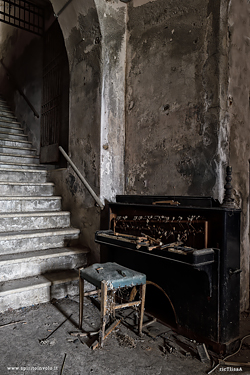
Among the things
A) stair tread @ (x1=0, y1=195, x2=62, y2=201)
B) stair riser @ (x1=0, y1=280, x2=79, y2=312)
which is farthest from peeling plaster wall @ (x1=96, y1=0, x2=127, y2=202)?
stair riser @ (x1=0, y1=280, x2=79, y2=312)

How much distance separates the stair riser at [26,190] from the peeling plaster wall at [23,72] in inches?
71.7

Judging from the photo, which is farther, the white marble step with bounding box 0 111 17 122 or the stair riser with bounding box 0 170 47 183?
the white marble step with bounding box 0 111 17 122

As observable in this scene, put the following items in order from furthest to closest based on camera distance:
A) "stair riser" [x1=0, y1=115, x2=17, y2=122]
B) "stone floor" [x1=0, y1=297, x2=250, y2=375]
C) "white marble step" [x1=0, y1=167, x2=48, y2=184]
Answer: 1. "stair riser" [x1=0, y1=115, x2=17, y2=122]
2. "white marble step" [x1=0, y1=167, x2=48, y2=184]
3. "stone floor" [x1=0, y1=297, x2=250, y2=375]

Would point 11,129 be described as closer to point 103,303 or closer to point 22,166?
point 22,166

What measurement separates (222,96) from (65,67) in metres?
3.27

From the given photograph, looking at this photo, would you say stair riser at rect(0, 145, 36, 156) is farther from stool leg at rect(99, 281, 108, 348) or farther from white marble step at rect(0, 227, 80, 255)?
stool leg at rect(99, 281, 108, 348)

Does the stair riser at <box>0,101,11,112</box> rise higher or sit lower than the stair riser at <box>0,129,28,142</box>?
higher

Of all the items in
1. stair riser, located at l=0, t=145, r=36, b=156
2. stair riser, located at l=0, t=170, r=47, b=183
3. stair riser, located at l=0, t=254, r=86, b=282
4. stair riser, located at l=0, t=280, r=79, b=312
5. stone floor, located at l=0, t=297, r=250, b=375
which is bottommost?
stone floor, located at l=0, t=297, r=250, b=375

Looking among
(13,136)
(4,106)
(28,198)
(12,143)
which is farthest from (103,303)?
(4,106)

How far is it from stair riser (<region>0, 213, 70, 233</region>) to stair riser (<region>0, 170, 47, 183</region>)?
1008 mm

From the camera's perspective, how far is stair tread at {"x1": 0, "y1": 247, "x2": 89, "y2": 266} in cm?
308

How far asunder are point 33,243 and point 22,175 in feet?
4.83

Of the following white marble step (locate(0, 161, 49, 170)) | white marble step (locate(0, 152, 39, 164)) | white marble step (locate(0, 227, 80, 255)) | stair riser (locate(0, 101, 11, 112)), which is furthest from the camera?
stair riser (locate(0, 101, 11, 112))

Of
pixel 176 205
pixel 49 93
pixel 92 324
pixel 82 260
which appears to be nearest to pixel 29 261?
pixel 82 260
